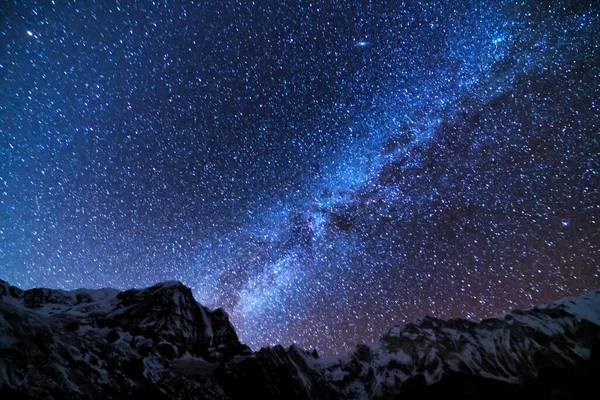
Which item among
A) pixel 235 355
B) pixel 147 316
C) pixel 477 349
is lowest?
pixel 477 349

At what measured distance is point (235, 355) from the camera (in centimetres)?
7350

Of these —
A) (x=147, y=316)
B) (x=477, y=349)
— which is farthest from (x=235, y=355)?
(x=477, y=349)

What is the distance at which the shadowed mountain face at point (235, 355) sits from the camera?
38.7m

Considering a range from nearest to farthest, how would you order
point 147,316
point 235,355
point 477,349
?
1. point 235,355
2. point 147,316
3. point 477,349

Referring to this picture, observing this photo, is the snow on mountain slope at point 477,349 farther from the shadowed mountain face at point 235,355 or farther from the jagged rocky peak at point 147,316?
the jagged rocky peak at point 147,316

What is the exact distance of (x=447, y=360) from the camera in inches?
3856

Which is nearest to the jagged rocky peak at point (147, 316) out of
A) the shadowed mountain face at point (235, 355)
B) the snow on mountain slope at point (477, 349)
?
the shadowed mountain face at point (235, 355)

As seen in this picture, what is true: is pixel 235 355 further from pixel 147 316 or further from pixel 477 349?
pixel 477 349

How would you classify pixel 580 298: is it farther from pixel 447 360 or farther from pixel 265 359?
pixel 265 359

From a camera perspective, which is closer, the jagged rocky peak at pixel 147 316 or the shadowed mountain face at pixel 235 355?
the shadowed mountain face at pixel 235 355

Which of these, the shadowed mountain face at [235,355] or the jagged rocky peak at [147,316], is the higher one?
the jagged rocky peak at [147,316]

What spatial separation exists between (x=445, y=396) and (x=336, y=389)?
25433 mm

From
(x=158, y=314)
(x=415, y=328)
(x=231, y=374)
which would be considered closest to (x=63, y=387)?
(x=231, y=374)

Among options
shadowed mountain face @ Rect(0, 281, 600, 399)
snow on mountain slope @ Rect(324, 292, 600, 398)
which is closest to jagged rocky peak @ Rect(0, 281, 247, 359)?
shadowed mountain face @ Rect(0, 281, 600, 399)
